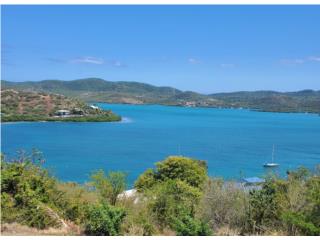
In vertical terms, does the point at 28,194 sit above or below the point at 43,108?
above

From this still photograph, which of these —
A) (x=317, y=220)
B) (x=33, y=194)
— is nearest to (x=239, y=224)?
(x=317, y=220)

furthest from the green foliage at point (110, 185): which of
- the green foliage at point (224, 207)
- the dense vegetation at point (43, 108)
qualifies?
the dense vegetation at point (43, 108)

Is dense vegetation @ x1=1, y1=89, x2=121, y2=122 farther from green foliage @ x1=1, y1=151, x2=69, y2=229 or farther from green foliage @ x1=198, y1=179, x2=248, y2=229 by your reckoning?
green foliage @ x1=198, y1=179, x2=248, y2=229

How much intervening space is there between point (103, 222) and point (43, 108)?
65501mm

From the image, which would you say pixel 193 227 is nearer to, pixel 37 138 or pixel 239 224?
pixel 239 224

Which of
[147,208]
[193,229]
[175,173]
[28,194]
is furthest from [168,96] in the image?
[193,229]

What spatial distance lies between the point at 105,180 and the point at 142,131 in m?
52.1

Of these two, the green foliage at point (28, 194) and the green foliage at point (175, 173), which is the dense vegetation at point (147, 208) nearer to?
the green foliage at point (28, 194)

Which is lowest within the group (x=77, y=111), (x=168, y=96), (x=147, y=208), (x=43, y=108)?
(x=77, y=111)

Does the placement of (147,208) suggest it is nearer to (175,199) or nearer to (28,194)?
(175,199)

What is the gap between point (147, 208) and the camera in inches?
294

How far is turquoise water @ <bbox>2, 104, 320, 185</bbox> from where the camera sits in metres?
35.1

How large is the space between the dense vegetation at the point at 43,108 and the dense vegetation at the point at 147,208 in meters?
56.2

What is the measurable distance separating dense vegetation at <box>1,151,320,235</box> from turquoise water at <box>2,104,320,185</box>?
A: 20.1 meters
